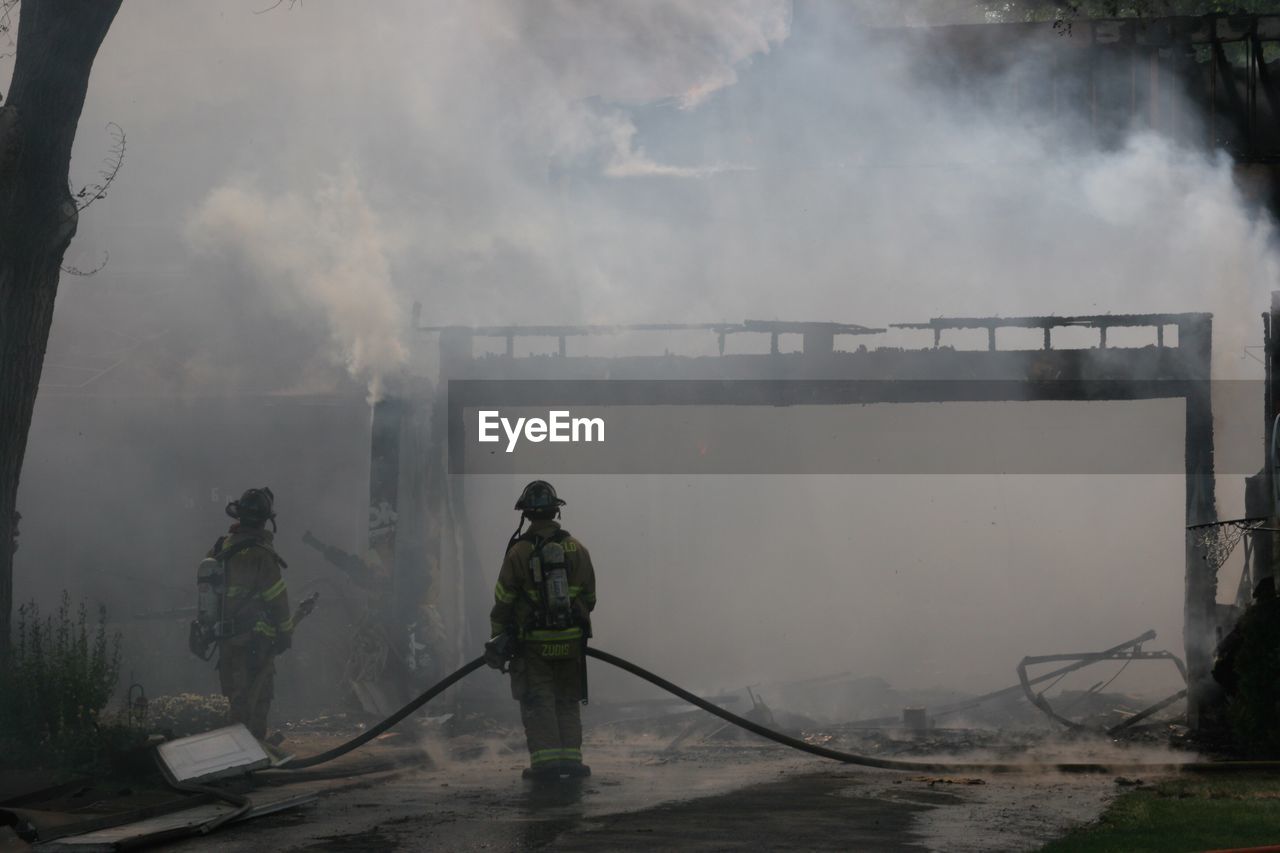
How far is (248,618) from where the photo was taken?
30.3ft

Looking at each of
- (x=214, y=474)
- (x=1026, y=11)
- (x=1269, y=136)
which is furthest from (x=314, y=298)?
(x=1026, y=11)

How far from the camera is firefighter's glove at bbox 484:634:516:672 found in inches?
303

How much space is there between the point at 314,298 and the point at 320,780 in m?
11.2

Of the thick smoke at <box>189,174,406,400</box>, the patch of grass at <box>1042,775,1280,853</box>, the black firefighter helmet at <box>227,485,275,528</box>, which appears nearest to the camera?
the patch of grass at <box>1042,775,1280,853</box>

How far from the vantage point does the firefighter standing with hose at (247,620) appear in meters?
9.19

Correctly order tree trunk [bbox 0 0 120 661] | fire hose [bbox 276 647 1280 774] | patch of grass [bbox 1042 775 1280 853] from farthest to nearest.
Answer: fire hose [bbox 276 647 1280 774] < tree trunk [bbox 0 0 120 661] < patch of grass [bbox 1042 775 1280 853]

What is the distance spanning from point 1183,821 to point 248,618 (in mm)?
6033

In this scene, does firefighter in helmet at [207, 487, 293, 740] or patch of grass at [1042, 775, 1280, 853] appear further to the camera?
firefighter in helmet at [207, 487, 293, 740]

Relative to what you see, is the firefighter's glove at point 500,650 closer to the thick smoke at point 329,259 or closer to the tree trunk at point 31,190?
the tree trunk at point 31,190

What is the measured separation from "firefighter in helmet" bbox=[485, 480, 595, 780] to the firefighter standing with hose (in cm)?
213

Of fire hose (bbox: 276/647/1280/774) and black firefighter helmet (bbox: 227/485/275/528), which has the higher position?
black firefighter helmet (bbox: 227/485/275/528)

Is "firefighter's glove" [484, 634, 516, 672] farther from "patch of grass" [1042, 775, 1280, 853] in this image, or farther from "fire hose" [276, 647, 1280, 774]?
"patch of grass" [1042, 775, 1280, 853]
